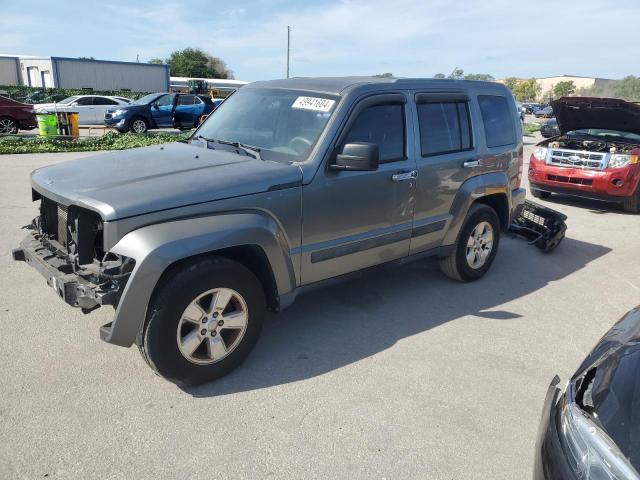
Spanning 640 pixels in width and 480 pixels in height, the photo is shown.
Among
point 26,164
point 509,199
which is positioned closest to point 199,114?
point 26,164

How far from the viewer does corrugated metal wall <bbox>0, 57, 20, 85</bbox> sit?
5147 cm

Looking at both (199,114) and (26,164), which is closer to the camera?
(26,164)

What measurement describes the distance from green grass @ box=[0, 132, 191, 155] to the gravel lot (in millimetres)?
10183

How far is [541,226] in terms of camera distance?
652 centimetres

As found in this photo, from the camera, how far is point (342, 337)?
3.91m

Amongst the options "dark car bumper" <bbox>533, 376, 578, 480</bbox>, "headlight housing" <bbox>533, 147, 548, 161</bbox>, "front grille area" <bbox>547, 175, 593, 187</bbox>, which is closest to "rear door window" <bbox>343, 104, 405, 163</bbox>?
"dark car bumper" <bbox>533, 376, 578, 480</bbox>

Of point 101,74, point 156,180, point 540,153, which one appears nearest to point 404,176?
point 156,180

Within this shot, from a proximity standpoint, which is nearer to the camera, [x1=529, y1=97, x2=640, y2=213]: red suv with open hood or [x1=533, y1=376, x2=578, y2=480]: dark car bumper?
[x1=533, y1=376, x2=578, y2=480]: dark car bumper

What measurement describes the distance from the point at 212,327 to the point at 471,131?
3153 millimetres

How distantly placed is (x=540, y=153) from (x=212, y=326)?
815cm

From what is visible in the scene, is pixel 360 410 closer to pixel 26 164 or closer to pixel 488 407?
pixel 488 407

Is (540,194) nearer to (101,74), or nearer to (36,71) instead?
(101,74)

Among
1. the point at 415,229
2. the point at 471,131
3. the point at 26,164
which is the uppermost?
the point at 471,131

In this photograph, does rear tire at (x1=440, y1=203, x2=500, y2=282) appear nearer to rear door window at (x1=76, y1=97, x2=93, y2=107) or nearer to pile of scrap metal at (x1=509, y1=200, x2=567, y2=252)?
pile of scrap metal at (x1=509, y1=200, x2=567, y2=252)
